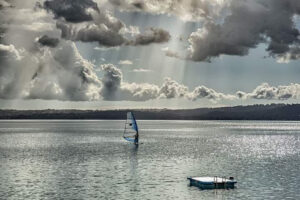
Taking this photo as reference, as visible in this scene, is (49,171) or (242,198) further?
(49,171)

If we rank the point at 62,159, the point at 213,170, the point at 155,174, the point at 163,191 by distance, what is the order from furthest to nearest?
the point at 62,159
the point at 213,170
the point at 155,174
the point at 163,191

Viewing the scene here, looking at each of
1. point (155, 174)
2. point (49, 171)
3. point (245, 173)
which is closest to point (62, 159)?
point (49, 171)

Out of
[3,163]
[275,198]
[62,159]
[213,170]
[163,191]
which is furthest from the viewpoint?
[62,159]

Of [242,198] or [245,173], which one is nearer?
[242,198]

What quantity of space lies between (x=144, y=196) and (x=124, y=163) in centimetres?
4693

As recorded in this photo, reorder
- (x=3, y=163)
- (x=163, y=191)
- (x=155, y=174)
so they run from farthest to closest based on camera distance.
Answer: (x=3, y=163), (x=155, y=174), (x=163, y=191)

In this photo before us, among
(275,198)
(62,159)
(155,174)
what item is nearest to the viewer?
(275,198)

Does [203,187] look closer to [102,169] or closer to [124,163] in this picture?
[102,169]

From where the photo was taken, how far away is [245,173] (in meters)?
95.1

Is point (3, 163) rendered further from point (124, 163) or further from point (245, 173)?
point (245, 173)

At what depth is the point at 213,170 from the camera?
101062 millimetres

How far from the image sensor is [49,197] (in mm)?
67875

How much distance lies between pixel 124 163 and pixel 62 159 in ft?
67.9

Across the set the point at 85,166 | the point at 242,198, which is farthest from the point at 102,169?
the point at 242,198
